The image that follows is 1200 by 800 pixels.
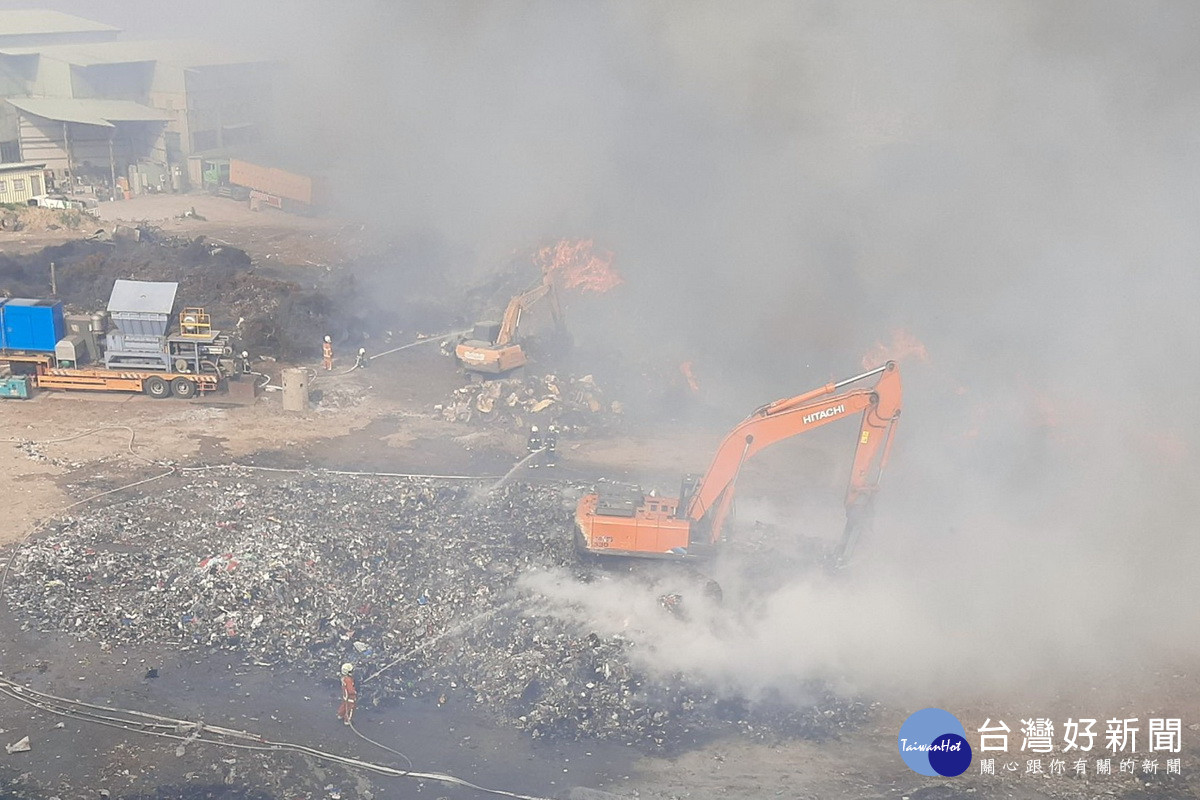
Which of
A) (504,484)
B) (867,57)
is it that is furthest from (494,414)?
(867,57)

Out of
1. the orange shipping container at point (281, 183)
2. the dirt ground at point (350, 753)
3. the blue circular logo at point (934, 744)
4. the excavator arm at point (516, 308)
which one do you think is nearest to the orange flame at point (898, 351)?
the excavator arm at point (516, 308)

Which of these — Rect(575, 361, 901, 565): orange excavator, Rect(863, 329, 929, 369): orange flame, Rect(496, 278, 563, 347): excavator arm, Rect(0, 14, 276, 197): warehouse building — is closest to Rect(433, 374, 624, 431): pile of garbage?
Rect(496, 278, 563, 347): excavator arm

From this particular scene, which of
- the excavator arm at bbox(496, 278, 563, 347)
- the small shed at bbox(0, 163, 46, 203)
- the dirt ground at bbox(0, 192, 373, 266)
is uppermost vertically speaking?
the small shed at bbox(0, 163, 46, 203)

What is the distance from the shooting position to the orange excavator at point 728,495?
1541 cm

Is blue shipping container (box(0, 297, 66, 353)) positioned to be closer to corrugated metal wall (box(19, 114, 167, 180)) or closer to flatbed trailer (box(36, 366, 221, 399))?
flatbed trailer (box(36, 366, 221, 399))

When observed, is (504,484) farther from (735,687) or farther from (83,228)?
(83,228)

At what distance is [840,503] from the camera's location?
20.7 metres

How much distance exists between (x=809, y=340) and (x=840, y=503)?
7.80 m

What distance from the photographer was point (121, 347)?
24.7m

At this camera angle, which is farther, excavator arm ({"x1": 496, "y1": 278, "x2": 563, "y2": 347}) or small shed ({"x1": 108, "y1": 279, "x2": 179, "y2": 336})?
excavator arm ({"x1": 496, "y1": 278, "x2": 563, "y2": 347})

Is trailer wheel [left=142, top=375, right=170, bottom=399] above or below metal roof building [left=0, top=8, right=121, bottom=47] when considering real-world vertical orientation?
below

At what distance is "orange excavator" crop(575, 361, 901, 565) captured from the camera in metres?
15.4

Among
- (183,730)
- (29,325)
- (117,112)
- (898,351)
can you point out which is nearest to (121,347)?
(29,325)

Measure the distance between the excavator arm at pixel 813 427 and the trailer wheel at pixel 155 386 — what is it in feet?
45.1
